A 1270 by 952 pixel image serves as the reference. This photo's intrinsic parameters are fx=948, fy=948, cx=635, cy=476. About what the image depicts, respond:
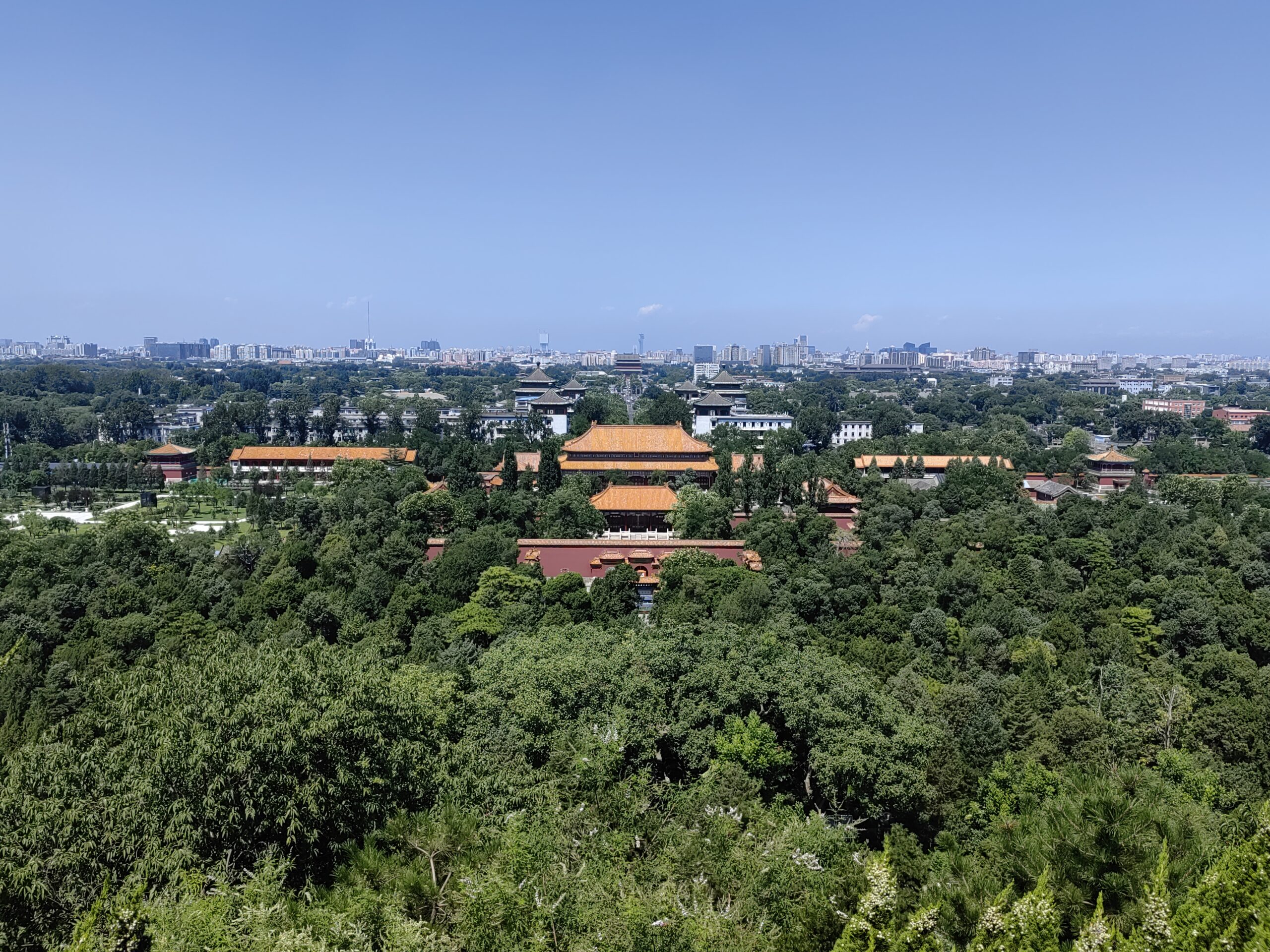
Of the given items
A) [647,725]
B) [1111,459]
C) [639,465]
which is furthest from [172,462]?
[1111,459]

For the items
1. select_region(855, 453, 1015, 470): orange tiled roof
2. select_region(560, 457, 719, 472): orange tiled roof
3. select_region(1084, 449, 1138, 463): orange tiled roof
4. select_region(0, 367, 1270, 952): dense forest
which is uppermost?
select_region(560, 457, 719, 472): orange tiled roof

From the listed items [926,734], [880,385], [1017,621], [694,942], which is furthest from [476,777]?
[880,385]

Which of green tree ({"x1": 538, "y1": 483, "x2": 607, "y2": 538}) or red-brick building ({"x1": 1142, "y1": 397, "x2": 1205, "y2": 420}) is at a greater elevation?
red-brick building ({"x1": 1142, "y1": 397, "x2": 1205, "y2": 420})

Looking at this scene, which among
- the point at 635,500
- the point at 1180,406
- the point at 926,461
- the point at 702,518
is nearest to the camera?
the point at 702,518

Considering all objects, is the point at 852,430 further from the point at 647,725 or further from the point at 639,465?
the point at 647,725

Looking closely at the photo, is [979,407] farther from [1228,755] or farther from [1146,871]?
[1146,871]

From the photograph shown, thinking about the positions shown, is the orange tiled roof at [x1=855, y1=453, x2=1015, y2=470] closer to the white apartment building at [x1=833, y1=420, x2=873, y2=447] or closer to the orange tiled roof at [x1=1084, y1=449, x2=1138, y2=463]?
the orange tiled roof at [x1=1084, y1=449, x2=1138, y2=463]

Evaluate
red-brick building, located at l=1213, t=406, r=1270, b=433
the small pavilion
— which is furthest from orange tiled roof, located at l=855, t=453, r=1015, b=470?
red-brick building, located at l=1213, t=406, r=1270, b=433
